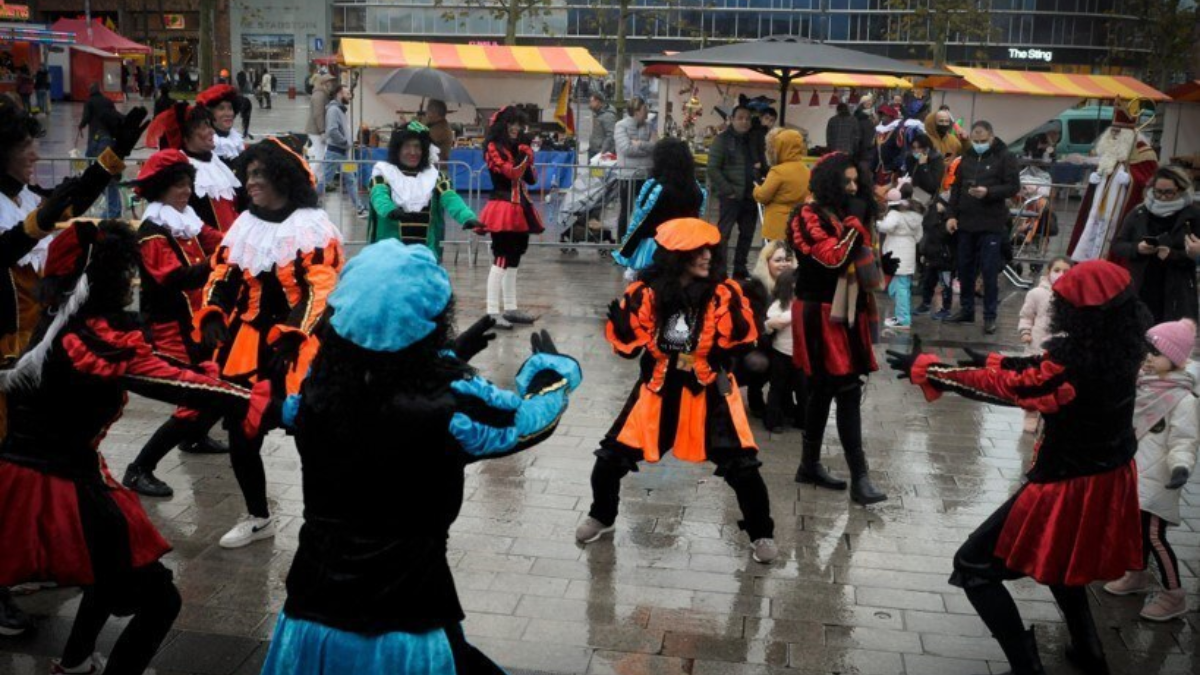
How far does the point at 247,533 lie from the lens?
6.13 m

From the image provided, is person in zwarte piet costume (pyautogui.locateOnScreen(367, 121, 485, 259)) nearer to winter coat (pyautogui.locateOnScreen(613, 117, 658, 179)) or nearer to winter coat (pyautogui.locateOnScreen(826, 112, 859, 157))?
winter coat (pyautogui.locateOnScreen(613, 117, 658, 179))

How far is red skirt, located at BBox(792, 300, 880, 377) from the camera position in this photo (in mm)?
6906

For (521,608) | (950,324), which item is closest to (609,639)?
(521,608)

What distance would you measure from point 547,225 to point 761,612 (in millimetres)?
12679

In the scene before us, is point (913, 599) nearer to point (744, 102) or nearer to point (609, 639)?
point (609, 639)

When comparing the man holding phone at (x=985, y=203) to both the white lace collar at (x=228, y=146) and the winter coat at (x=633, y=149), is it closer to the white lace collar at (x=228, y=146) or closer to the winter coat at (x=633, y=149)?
the winter coat at (x=633, y=149)

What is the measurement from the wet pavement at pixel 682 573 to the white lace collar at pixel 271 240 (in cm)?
143

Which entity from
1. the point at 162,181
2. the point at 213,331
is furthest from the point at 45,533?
the point at 162,181

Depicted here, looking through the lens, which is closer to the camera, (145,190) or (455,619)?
(455,619)

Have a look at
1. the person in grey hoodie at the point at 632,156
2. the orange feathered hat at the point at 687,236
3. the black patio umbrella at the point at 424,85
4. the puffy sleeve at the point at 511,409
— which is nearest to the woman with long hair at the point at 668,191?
the orange feathered hat at the point at 687,236

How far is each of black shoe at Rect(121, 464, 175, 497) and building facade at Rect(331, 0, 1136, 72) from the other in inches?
2605

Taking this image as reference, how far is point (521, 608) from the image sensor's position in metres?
5.49

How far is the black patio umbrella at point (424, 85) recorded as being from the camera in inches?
790

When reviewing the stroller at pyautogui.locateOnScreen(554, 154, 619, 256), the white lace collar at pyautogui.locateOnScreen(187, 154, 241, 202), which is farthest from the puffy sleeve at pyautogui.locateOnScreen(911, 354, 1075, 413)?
the stroller at pyautogui.locateOnScreen(554, 154, 619, 256)
